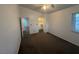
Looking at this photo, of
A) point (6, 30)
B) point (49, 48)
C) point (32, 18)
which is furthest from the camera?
point (32, 18)

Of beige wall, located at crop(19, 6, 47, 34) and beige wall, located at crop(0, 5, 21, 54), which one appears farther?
beige wall, located at crop(19, 6, 47, 34)

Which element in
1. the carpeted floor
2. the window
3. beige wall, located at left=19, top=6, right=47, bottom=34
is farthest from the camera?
beige wall, located at left=19, top=6, right=47, bottom=34

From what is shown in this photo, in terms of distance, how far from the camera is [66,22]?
387cm

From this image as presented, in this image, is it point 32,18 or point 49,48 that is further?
point 32,18

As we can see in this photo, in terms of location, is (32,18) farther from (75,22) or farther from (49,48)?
(49,48)

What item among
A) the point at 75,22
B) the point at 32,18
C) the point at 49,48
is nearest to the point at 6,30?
the point at 49,48

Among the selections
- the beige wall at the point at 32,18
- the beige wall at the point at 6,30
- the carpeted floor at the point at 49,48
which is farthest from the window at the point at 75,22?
the beige wall at the point at 32,18

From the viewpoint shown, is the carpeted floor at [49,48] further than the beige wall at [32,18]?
No

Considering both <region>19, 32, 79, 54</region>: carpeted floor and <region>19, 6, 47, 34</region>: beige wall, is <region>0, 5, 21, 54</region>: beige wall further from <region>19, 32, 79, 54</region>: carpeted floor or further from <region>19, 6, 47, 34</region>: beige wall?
<region>19, 6, 47, 34</region>: beige wall

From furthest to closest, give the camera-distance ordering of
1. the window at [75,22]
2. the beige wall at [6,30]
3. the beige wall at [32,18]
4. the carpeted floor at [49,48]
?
the beige wall at [32,18]
the window at [75,22]
the carpeted floor at [49,48]
the beige wall at [6,30]

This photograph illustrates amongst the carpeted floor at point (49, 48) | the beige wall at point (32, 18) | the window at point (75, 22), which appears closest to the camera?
the carpeted floor at point (49, 48)

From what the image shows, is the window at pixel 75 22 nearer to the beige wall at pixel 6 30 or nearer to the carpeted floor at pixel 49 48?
the carpeted floor at pixel 49 48

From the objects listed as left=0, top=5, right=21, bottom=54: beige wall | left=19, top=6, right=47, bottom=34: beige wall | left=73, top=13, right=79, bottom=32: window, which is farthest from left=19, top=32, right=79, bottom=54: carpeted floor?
left=19, top=6, right=47, bottom=34: beige wall
